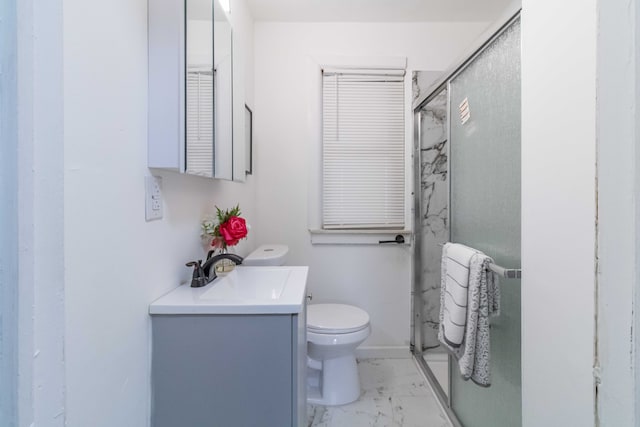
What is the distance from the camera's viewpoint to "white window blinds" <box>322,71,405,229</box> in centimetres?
220

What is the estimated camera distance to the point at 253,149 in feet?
7.16

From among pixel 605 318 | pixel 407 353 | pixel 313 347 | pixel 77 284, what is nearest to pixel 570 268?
pixel 605 318

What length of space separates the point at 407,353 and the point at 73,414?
204 centimetres

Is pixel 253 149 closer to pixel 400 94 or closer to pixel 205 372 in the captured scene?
pixel 400 94

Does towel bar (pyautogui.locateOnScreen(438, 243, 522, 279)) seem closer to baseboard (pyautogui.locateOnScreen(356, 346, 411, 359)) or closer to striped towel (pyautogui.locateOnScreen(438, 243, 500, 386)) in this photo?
striped towel (pyautogui.locateOnScreen(438, 243, 500, 386))

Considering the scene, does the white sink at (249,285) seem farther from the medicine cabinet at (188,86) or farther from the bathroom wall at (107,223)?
the medicine cabinet at (188,86)

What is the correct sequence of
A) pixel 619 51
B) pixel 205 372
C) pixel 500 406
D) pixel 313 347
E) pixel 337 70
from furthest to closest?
pixel 337 70 → pixel 313 347 → pixel 500 406 → pixel 205 372 → pixel 619 51

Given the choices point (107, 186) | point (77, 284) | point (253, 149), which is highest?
point (253, 149)

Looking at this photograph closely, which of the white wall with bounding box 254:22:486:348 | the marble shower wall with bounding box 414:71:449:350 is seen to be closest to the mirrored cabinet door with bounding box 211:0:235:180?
the white wall with bounding box 254:22:486:348

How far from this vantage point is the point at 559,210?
66 cm

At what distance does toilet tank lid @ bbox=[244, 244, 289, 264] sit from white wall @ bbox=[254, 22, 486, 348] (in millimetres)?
208

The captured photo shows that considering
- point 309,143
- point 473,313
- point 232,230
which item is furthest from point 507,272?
point 309,143

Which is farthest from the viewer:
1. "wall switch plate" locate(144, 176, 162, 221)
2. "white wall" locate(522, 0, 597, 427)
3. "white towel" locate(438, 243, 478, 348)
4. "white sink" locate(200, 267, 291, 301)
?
"white towel" locate(438, 243, 478, 348)

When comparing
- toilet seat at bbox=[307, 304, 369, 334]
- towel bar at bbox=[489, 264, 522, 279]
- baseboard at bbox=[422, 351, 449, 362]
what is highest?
towel bar at bbox=[489, 264, 522, 279]
